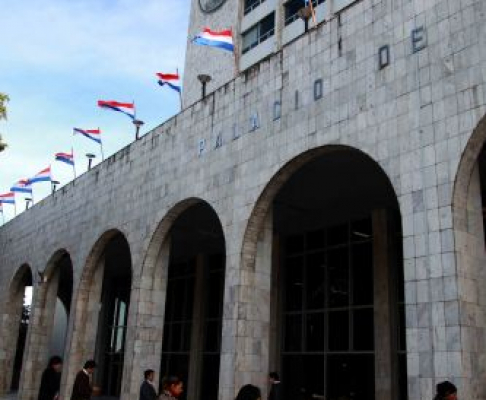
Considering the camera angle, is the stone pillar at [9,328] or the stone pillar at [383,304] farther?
the stone pillar at [9,328]

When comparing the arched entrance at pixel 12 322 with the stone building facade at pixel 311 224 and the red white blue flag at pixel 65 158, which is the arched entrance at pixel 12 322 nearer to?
the stone building facade at pixel 311 224

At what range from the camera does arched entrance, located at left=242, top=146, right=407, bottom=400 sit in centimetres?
1645

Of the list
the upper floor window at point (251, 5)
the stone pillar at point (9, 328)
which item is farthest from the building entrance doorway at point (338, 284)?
the stone pillar at point (9, 328)

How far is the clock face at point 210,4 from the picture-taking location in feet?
114

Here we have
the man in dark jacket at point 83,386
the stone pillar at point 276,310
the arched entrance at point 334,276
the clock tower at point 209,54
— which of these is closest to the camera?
the man in dark jacket at point 83,386

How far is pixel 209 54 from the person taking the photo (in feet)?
113

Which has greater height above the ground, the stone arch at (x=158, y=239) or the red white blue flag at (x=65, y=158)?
the red white blue flag at (x=65, y=158)

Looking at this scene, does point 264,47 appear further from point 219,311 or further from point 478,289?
point 478,289

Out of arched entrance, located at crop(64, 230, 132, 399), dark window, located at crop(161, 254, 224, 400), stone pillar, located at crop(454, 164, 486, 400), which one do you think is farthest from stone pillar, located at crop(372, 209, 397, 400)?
arched entrance, located at crop(64, 230, 132, 399)

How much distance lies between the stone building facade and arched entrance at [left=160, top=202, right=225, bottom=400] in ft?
0.31

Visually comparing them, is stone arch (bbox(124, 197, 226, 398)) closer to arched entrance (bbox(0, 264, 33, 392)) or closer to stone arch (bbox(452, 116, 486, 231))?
stone arch (bbox(452, 116, 486, 231))

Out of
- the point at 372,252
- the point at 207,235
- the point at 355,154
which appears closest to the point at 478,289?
the point at 355,154

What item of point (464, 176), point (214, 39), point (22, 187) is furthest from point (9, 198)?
point (464, 176)

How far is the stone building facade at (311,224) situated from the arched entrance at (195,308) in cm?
10
